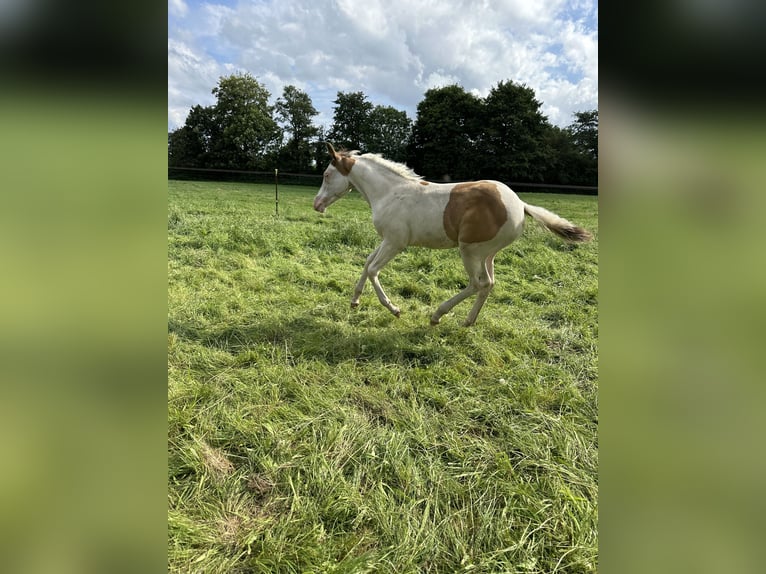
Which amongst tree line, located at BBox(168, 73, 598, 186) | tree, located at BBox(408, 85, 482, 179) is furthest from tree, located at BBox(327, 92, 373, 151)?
tree, located at BBox(408, 85, 482, 179)

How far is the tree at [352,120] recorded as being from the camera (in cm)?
3247

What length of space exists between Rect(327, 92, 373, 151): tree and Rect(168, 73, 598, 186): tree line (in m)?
0.08

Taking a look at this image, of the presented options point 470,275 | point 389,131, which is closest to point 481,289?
point 470,275

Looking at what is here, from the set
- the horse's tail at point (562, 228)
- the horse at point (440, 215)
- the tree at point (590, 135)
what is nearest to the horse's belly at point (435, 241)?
the horse at point (440, 215)

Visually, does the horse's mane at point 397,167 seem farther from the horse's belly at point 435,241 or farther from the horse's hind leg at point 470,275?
the horse's hind leg at point 470,275

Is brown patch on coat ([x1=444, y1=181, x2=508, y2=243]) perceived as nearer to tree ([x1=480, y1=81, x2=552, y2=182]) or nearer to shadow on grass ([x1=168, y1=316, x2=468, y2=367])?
shadow on grass ([x1=168, y1=316, x2=468, y2=367])

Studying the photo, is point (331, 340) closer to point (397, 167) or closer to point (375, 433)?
point (375, 433)

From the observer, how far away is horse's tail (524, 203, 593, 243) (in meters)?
3.70

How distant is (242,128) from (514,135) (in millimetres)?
19746

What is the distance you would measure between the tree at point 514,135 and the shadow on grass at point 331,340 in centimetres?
2855

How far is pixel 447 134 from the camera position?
3209 cm
